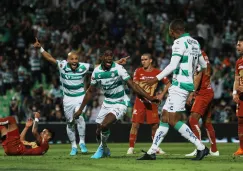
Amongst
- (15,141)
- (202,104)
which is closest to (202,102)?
(202,104)

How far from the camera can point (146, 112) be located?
1877 cm

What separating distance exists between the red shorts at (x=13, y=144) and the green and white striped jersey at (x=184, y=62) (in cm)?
469

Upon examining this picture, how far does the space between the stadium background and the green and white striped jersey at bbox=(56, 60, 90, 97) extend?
8.50 metres

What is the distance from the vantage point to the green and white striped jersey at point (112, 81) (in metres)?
15.7

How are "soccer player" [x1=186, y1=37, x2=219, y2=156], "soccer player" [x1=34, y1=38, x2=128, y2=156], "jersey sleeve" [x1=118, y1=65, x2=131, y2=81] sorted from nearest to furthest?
"jersey sleeve" [x1=118, y1=65, x2=131, y2=81], "soccer player" [x1=186, y1=37, x2=219, y2=156], "soccer player" [x1=34, y1=38, x2=128, y2=156]

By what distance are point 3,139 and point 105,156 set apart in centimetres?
276

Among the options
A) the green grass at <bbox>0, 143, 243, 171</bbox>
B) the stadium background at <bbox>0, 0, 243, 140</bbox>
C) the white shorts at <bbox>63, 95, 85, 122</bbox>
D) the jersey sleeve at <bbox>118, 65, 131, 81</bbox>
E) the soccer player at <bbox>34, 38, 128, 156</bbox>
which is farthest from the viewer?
the stadium background at <bbox>0, 0, 243, 140</bbox>

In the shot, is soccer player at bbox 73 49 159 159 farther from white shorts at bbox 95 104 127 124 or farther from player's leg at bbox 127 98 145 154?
player's leg at bbox 127 98 145 154

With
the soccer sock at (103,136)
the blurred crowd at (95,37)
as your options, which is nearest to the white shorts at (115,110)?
the soccer sock at (103,136)

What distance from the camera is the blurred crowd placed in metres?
27.5

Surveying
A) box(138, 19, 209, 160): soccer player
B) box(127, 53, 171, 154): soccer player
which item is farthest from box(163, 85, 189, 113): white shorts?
box(127, 53, 171, 154): soccer player

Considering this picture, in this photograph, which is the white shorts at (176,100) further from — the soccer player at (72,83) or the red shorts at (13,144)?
the red shorts at (13,144)

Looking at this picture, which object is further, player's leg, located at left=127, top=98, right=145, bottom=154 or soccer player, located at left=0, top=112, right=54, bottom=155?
player's leg, located at left=127, top=98, right=145, bottom=154

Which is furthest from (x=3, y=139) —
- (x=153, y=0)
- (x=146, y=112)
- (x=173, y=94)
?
(x=153, y=0)
